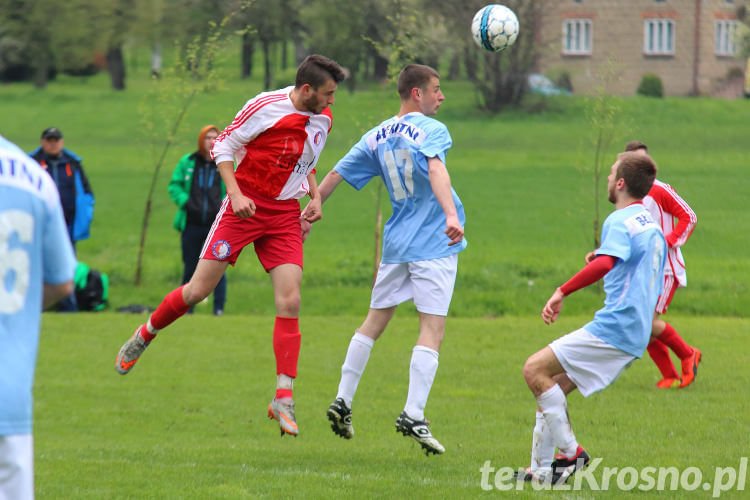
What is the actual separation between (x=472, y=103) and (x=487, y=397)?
110 ft

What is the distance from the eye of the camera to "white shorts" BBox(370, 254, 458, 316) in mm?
6488

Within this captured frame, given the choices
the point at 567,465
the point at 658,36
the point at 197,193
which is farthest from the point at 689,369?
the point at 658,36

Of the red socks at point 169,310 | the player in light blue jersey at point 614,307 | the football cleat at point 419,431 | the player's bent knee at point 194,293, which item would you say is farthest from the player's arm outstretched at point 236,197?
the player in light blue jersey at point 614,307

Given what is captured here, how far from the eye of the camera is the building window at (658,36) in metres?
52.2

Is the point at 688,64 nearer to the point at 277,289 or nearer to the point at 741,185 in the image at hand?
the point at 741,185

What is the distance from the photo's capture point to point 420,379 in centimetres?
641

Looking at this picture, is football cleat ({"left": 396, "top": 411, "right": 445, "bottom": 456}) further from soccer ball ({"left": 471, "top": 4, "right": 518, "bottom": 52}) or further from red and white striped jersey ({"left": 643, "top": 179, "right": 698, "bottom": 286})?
soccer ball ({"left": 471, "top": 4, "right": 518, "bottom": 52})

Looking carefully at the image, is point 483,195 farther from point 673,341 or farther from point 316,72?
point 316,72

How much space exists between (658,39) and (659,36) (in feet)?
1.26

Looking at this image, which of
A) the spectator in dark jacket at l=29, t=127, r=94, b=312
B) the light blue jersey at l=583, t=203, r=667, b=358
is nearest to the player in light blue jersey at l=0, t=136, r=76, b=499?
the light blue jersey at l=583, t=203, r=667, b=358

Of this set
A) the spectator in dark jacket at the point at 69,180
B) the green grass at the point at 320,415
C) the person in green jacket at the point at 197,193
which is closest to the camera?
the green grass at the point at 320,415

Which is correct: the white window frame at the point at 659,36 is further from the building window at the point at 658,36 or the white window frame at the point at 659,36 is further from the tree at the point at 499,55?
the tree at the point at 499,55

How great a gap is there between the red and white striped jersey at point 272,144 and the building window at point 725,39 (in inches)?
1947

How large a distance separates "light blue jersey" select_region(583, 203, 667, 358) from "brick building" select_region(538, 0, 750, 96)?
46117mm
